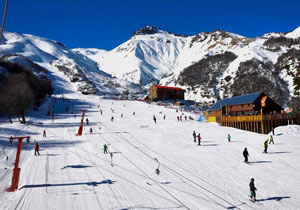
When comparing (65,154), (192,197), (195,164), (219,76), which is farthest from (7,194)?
(219,76)

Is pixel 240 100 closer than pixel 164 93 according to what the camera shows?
Yes

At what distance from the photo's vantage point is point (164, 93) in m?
108

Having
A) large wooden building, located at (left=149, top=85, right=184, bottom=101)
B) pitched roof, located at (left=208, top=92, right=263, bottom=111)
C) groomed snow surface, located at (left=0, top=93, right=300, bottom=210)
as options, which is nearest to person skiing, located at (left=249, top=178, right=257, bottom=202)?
groomed snow surface, located at (left=0, top=93, right=300, bottom=210)

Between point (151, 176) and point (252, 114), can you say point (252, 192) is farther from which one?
point (252, 114)

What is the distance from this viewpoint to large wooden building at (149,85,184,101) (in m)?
106

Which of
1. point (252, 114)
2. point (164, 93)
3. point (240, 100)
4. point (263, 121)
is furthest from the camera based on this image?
point (164, 93)

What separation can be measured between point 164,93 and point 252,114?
66.7 metres

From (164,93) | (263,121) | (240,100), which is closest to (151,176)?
(263,121)

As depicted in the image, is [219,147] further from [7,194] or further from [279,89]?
[279,89]

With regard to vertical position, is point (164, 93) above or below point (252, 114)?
above

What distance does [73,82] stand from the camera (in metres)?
179

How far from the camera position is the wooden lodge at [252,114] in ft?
127

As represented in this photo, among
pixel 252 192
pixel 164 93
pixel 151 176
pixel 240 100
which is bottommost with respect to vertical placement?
pixel 151 176

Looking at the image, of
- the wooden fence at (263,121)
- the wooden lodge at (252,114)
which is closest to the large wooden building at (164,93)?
the wooden lodge at (252,114)
